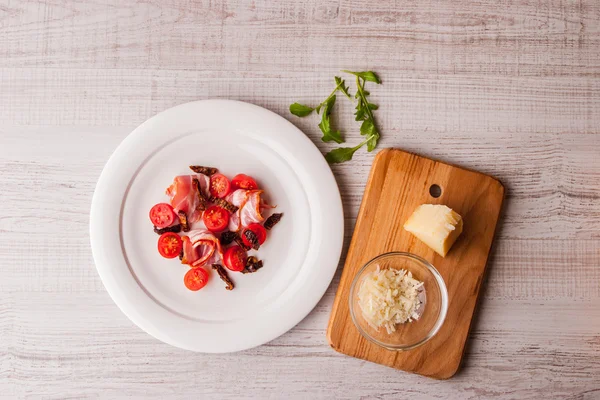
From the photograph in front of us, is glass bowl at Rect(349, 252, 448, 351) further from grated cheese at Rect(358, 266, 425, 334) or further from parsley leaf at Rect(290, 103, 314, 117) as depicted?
parsley leaf at Rect(290, 103, 314, 117)

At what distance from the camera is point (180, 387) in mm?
1561

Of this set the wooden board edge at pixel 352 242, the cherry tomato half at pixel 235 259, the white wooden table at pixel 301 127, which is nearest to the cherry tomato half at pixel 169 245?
the cherry tomato half at pixel 235 259

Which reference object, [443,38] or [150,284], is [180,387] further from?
[443,38]

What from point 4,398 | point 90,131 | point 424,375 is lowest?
point 4,398

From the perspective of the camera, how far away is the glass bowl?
1424 millimetres

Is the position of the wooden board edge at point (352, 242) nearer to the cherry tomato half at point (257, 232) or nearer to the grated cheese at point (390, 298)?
the grated cheese at point (390, 298)

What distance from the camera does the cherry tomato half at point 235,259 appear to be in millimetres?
1481

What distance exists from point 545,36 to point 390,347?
40.3 inches

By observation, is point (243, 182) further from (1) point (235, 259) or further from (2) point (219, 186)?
(1) point (235, 259)

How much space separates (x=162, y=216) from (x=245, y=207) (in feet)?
0.78

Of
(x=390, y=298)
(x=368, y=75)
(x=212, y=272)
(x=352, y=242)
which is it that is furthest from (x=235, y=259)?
(x=368, y=75)

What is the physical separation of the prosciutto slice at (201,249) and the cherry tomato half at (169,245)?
0.03m

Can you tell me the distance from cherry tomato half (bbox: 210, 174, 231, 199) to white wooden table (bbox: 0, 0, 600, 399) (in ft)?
0.83

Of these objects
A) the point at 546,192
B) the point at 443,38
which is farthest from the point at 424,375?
the point at 443,38
